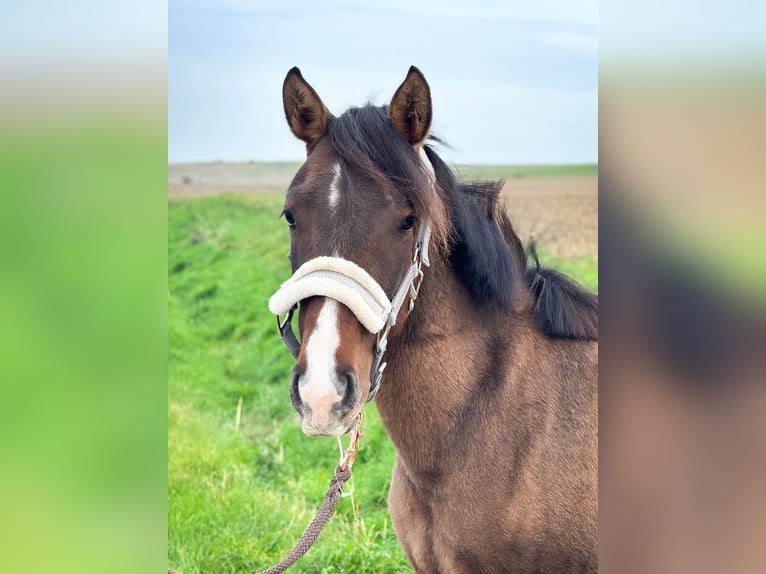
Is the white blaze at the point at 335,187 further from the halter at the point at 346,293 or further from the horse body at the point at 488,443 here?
the horse body at the point at 488,443

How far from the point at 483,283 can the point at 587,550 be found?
0.91 metres

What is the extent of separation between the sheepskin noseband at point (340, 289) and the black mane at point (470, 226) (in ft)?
0.98

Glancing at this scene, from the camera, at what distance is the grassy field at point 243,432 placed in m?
3.85

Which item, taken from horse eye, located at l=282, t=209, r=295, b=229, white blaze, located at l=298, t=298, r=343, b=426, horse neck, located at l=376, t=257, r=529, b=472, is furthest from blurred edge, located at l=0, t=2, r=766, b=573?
horse neck, located at l=376, t=257, r=529, b=472

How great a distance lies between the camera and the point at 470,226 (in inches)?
95.5

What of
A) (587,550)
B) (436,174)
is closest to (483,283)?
(436,174)

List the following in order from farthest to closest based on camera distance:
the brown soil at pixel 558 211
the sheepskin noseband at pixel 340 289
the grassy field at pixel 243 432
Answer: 1. the brown soil at pixel 558 211
2. the grassy field at pixel 243 432
3. the sheepskin noseband at pixel 340 289
